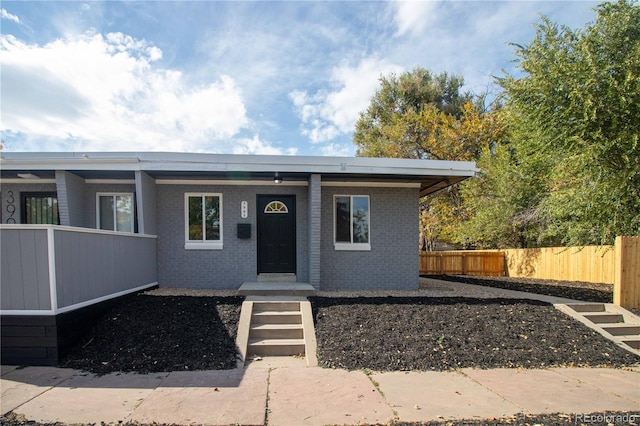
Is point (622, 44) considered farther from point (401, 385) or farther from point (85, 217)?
point (85, 217)

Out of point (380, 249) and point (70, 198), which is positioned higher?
point (70, 198)

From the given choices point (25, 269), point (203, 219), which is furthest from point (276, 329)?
point (203, 219)

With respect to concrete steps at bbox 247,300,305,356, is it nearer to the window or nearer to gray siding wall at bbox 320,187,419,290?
gray siding wall at bbox 320,187,419,290

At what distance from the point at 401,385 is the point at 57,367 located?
14.8ft

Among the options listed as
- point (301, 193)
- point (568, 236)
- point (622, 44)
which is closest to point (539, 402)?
point (301, 193)

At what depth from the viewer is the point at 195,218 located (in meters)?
9.43

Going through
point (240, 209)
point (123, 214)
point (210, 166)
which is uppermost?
point (210, 166)

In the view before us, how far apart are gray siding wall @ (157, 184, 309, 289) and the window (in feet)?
9.07

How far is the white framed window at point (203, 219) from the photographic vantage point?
9.35m

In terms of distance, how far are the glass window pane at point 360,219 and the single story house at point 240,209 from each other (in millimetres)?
26

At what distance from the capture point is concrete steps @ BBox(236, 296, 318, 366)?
5645mm

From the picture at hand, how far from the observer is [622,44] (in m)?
9.27

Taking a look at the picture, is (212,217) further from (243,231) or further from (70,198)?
(70,198)

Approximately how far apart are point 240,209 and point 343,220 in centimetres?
267
